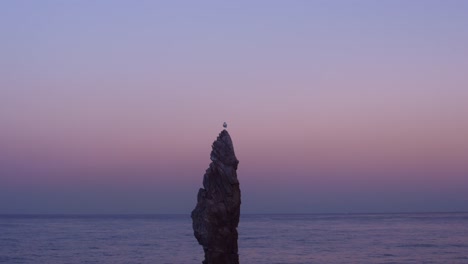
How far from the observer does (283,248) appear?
80.9 metres

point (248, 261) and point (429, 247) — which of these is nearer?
point (248, 261)

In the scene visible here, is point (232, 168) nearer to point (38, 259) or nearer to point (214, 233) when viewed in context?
point (214, 233)

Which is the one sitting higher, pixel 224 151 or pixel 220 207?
pixel 224 151

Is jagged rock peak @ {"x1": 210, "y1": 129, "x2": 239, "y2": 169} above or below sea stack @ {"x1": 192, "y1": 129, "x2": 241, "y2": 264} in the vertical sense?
above

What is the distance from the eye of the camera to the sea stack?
1451 inches

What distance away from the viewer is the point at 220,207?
36.8 meters

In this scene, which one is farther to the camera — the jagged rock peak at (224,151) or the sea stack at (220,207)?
the jagged rock peak at (224,151)

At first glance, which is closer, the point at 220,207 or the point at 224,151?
the point at 220,207

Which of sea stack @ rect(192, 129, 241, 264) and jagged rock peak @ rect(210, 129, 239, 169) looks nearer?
sea stack @ rect(192, 129, 241, 264)

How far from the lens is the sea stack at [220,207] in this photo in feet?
121

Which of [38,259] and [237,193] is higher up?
[237,193]

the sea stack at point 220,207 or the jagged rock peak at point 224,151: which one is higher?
the jagged rock peak at point 224,151

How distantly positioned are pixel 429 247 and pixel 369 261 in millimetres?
17409

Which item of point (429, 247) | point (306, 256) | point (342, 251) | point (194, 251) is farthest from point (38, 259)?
point (429, 247)
